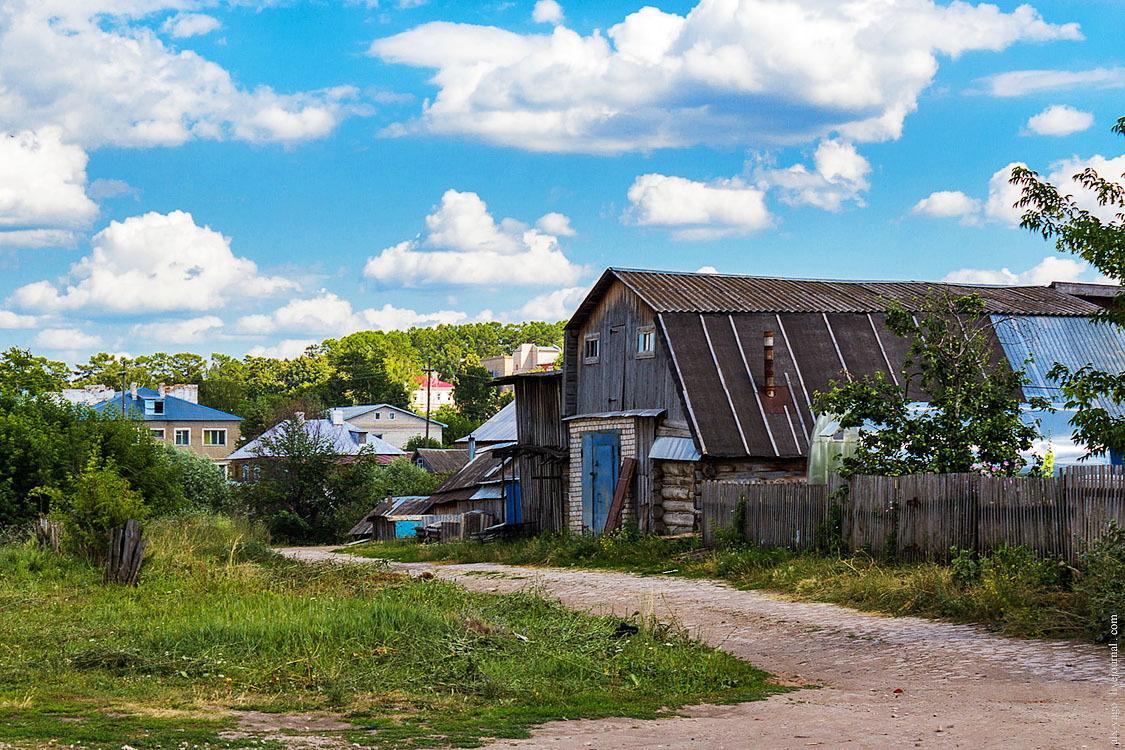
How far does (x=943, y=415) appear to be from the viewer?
1820cm

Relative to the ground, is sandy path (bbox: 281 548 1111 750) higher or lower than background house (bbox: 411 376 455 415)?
lower

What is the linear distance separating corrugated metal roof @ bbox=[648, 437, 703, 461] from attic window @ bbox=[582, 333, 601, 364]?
3.91 meters

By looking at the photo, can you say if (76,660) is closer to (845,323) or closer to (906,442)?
(906,442)

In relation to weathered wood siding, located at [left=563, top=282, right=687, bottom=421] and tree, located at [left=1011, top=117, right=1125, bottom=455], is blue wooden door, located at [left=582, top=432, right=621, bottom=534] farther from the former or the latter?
tree, located at [left=1011, top=117, right=1125, bottom=455]

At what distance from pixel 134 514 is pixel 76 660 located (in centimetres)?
1017

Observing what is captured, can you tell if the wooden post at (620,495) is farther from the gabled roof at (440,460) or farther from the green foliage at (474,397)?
the green foliage at (474,397)

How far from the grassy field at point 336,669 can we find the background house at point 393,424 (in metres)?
92.5

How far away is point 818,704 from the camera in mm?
9133

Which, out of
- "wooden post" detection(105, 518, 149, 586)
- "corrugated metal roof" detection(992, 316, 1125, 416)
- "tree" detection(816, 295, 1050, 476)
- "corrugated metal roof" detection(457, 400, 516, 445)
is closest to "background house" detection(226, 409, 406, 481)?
"corrugated metal roof" detection(457, 400, 516, 445)

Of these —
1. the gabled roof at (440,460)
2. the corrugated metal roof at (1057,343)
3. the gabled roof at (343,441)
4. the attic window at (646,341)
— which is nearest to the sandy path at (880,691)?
the attic window at (646,341)

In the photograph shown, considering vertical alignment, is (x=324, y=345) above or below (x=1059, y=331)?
above

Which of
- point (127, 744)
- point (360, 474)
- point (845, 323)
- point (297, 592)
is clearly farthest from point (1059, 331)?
point (360, 474)

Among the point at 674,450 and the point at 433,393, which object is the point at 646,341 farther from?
the point at 433,393

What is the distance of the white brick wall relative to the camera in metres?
26.2
